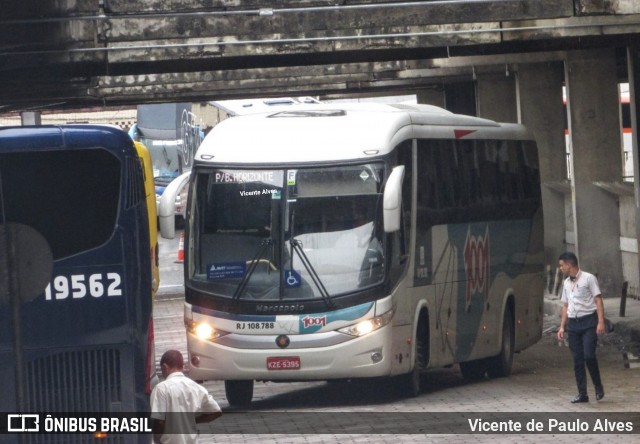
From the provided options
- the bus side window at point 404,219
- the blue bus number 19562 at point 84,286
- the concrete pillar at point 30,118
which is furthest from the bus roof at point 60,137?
the concrete pillar at point 30,118

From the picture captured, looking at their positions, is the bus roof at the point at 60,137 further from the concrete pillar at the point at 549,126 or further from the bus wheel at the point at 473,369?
the concrete pillar at the point at 549,126

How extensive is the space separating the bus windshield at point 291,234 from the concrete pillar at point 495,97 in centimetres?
1942

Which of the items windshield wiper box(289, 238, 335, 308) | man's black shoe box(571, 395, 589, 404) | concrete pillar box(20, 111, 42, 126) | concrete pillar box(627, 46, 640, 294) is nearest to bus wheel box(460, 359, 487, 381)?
man's black shoe box(571, 395, 589, 404)

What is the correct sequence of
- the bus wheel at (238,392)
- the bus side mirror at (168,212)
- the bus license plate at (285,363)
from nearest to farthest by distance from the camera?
the bus license plate at (285,363), the bus side mirror at (168,212), the bus wheel at (238,392)

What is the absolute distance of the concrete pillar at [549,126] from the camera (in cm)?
3250

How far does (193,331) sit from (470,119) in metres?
5.51

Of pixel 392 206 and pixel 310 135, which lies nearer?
pixel 392 206

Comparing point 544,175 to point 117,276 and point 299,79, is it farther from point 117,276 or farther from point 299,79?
point 117,276

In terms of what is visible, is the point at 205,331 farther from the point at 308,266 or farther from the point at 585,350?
the point at 585,350

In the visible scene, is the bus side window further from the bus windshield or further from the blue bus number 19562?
Answer: the blue bus number 19562

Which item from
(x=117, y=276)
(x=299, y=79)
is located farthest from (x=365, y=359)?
(x=299, y=79)

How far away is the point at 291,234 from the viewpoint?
16.8 m

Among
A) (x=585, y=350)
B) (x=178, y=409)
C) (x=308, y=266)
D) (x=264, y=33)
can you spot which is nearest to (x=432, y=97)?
(x=264, y=33)

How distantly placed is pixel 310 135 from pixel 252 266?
1737 mm
